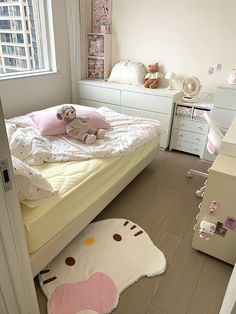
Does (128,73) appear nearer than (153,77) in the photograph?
No

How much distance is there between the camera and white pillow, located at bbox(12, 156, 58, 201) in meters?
1.31

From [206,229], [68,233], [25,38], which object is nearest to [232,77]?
[206,229]

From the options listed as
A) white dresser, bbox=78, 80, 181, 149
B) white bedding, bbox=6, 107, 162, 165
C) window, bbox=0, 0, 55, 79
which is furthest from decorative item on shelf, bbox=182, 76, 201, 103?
window, bbox=0, 0, 55, 79

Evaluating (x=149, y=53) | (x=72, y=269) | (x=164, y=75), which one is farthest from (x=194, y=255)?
(x=149, y=53)

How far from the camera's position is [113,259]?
170cm

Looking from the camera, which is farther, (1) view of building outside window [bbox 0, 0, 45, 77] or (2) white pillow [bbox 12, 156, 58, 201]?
(1) view of building outside window [bbox 0, 0, 45, 77]

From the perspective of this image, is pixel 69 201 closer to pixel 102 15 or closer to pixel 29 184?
pixel 29 184

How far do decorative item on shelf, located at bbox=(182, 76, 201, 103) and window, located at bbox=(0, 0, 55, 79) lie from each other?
1.90 meters

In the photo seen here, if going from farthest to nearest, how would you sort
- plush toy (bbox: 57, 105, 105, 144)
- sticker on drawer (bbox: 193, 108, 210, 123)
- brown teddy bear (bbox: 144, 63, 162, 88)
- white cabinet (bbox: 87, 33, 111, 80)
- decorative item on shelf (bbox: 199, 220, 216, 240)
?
white cabinet (bbox: 87, 33, 111, 80) → brown teddy bear (bbox: 144, 63, 162, 88) → sticker on drawer (bbox: 193, 108, 210, 123) → plush toy (bbox: 57, 105, 105, 144) → decorative item on shelf (bbox: 199, 220, 216, 240)

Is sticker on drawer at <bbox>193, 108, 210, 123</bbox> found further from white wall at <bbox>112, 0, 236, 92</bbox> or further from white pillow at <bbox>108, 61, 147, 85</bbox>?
white pillow at <bbox>108, 61, 147, 85</bbox>

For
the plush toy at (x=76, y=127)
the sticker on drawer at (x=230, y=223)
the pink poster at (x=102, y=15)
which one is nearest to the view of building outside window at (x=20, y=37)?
the pink poster at (x=102, y=15)

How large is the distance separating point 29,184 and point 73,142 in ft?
2.81

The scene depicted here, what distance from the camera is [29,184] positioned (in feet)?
4.42

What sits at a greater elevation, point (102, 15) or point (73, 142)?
point (102, 15)
